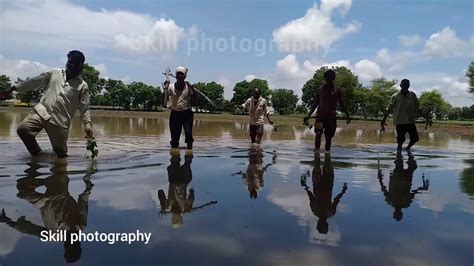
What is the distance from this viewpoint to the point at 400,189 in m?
5.51

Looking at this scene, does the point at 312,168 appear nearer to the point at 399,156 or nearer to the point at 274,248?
the point at 399,156

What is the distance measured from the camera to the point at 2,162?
262 inches

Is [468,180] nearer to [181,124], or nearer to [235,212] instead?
[235,212]

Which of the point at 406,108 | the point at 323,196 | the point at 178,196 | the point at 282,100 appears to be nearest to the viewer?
the point at 178,196

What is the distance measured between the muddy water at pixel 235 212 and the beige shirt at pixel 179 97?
2613 millimetres

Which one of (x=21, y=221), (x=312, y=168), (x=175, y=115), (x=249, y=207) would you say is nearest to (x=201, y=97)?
(x=175, y=115)

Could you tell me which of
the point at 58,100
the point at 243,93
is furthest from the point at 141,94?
the point at 58,100

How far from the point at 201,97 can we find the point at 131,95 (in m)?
87.9

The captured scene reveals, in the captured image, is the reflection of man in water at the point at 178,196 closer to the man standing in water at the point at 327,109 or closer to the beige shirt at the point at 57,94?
the beige shirt at the point at 57,94

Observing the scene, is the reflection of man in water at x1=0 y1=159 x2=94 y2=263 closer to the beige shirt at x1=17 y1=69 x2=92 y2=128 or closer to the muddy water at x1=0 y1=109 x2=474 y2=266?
the muddy water at x1=0 y1=109 x2=474 y2=266

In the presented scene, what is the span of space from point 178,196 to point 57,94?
3238 mm

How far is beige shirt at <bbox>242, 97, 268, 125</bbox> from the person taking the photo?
11.9 meters

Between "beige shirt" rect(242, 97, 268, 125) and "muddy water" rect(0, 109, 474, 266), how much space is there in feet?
15.8

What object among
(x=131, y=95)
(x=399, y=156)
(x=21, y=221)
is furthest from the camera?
(x=131, y=95)
